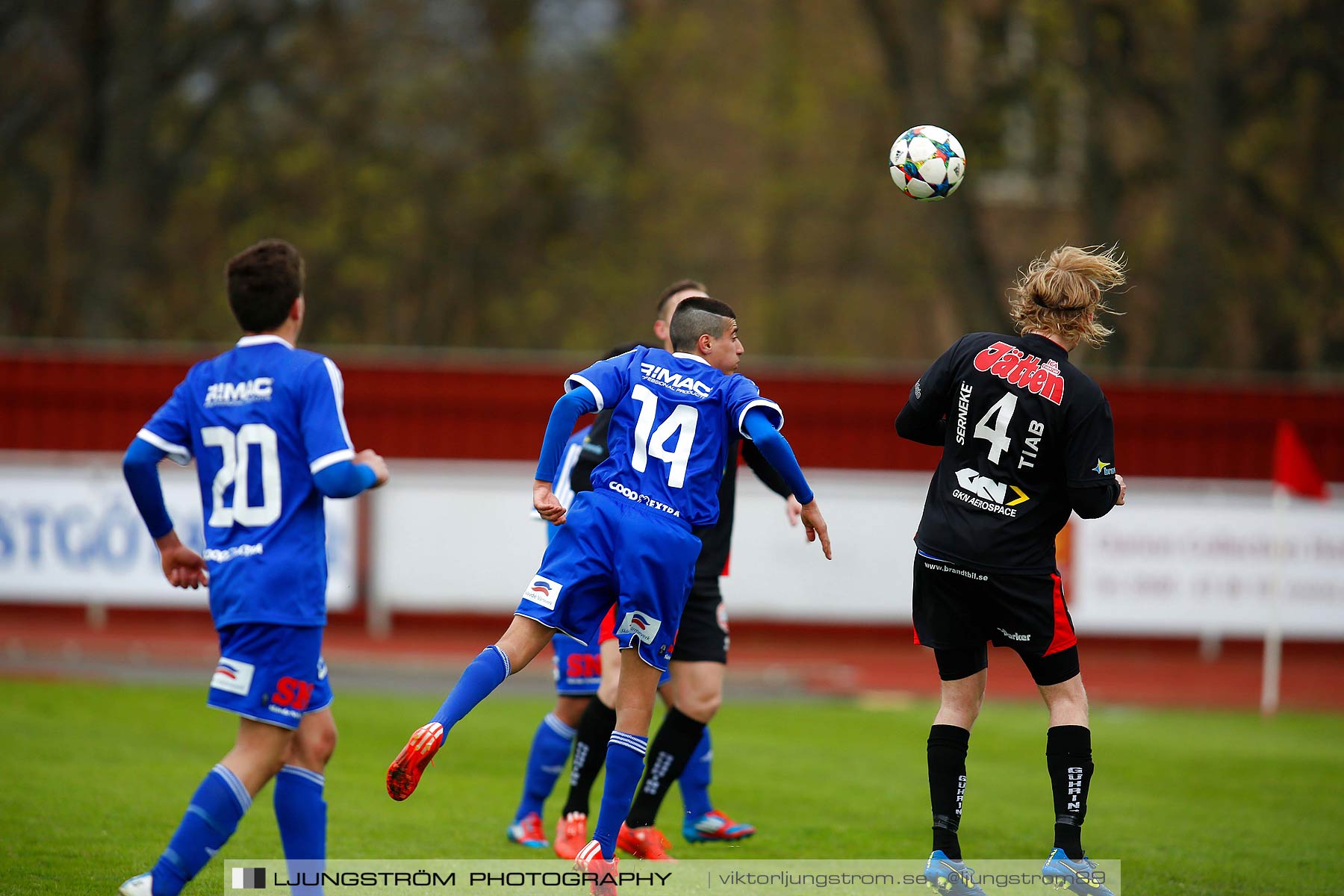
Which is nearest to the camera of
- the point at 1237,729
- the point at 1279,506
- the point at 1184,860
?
the point at 1184,860

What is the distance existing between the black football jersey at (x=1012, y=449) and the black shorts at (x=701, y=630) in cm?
118

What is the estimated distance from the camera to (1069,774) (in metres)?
4.84

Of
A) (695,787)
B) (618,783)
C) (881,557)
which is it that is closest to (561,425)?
(618,783)

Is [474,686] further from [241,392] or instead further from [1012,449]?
[1012,449]

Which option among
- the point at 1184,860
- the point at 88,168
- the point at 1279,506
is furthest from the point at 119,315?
the point at 1184,860

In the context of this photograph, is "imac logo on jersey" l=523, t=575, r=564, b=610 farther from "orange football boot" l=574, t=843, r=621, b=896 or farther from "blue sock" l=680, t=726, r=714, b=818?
"blue sock" l=680, t=726, r=714, b=818

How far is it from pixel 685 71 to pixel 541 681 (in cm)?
1405

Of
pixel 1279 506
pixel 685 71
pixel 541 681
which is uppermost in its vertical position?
pixel 685 71

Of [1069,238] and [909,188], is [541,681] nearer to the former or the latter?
[909,188]

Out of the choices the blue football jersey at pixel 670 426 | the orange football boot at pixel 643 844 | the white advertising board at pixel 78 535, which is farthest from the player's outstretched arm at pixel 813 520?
the white advertising board at pixel 78 535

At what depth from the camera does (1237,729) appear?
10.6m

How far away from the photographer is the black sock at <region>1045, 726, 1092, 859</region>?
4.81 meters

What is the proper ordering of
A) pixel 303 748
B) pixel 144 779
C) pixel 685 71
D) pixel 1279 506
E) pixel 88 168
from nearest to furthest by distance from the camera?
pixel 303 748 < pixel 144 779 < pixel 1279 506 < pixel 88 168 < pixel 685 71

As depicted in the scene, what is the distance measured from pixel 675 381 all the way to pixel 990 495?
4.07 ft
